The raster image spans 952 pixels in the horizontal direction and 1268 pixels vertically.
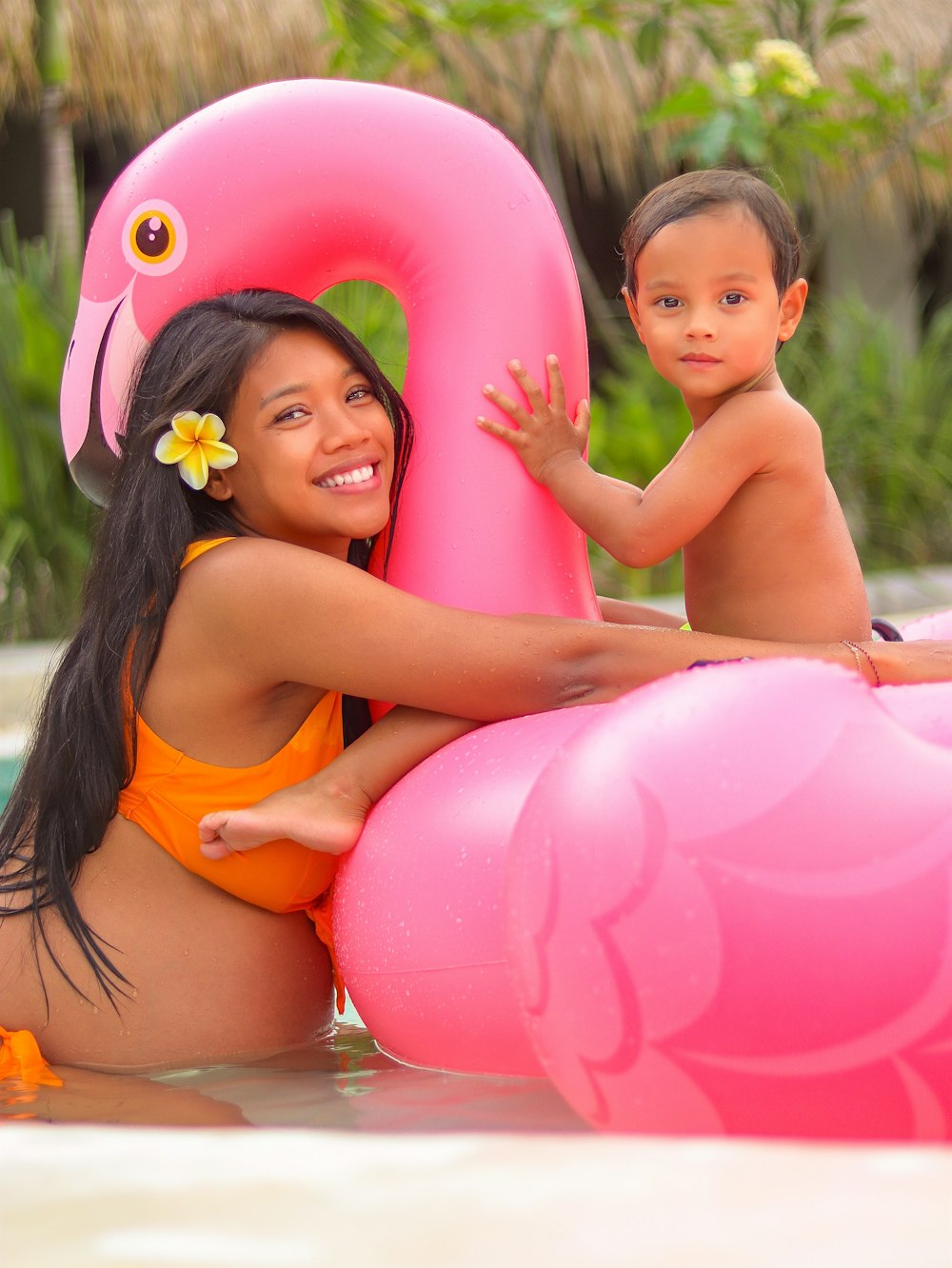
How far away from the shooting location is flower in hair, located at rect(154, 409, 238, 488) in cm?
217

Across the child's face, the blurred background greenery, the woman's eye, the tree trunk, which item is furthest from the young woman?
the tree trunk

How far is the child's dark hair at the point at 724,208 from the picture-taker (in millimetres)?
2295

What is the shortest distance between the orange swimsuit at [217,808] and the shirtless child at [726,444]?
1.91ft

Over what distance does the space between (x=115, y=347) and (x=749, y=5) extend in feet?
22.0

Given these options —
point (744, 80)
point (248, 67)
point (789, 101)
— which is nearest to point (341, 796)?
point (744, 80)

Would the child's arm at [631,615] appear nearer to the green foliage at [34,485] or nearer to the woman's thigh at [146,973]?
the woman's thigh at [146,973]

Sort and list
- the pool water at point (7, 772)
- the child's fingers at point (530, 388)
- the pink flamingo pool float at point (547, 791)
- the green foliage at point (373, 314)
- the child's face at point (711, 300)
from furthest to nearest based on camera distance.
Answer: the green foliage at point (373, 314) → the pool water at point (7, 772) → the child's fingers at point (530, 388) → the child's face at point (711, 300) → the pink flamingo pool float at point (547, 791)

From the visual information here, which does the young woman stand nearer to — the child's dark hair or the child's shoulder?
the child's shoulder

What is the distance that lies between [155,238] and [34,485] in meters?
3.47

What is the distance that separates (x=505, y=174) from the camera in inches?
97.0

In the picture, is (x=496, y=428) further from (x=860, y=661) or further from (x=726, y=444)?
(x=860, y=661)

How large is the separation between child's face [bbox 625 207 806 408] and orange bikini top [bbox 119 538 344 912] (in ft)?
2.47

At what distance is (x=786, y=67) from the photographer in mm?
6824

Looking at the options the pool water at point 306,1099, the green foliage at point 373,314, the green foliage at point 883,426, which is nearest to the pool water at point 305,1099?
the pool water at point 306,1099
